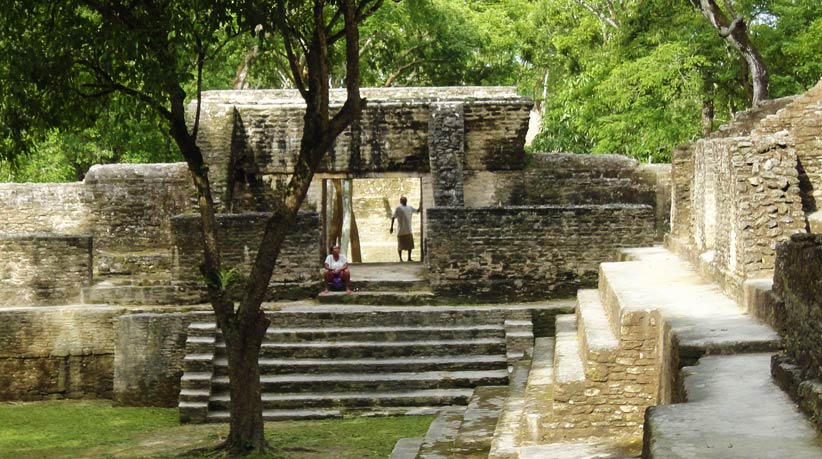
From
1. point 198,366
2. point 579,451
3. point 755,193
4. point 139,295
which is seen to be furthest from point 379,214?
point 579,451

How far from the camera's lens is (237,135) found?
18281 mm

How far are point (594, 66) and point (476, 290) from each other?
8.09 m

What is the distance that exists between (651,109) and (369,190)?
10.5 metres

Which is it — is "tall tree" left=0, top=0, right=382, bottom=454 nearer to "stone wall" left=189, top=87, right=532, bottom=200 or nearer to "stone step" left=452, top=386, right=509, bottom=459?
"stone step" left=452, top=386, right=509, bottom=459

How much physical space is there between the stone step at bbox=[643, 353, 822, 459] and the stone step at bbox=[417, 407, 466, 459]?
3.18 metres

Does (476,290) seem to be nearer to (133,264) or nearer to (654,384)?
(133,264)

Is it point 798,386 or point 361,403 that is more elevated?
point 798,386

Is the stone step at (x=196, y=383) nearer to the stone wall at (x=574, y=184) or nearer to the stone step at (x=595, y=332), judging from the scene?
the stone step at (x=595, y=332)

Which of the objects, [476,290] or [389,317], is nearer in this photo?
[389,317]

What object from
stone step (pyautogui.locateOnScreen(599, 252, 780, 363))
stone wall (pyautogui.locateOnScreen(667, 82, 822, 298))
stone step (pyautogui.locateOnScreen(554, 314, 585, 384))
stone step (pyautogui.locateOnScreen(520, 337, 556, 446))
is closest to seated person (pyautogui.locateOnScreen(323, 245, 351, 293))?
stone step (pyautogui.locateOnScreen(554, 314, 585, 384))

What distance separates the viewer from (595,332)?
10594 mm

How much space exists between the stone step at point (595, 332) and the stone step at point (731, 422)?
2060mm

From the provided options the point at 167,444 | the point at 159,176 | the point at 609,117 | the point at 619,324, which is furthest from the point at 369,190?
the point at 619,324

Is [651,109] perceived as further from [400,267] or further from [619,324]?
[619,324]
